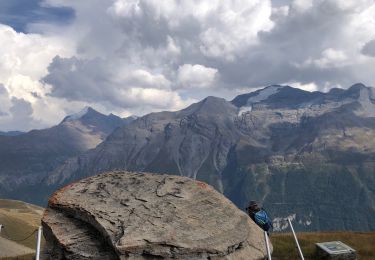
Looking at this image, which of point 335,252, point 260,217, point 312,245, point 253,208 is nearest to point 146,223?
point 260,217

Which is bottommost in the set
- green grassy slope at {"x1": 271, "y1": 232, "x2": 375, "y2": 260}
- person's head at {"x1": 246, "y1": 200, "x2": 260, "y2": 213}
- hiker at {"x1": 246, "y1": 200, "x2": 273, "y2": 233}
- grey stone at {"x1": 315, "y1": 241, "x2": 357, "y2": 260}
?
green grassy slope at {"x1": 271, "y1": 232, "x2": 375, "y2": 260}

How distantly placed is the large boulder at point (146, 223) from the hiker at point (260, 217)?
84 cm

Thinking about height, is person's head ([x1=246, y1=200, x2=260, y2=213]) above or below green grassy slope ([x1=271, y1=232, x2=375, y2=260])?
above

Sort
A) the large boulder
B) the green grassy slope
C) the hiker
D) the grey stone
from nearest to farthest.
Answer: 1. the large boulder
2. the grey stone
3. the hiker
4. the green grassy slope

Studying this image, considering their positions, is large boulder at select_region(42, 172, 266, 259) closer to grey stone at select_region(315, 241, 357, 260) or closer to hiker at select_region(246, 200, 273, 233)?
hiker at select_region(246, 200, 273, 233)

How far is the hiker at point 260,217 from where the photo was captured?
2825cm

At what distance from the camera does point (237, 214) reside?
27.2m

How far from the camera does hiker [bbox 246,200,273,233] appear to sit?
28.2 m

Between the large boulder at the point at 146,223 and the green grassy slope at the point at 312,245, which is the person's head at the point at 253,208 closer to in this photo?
the large boulder at the point at 146,223

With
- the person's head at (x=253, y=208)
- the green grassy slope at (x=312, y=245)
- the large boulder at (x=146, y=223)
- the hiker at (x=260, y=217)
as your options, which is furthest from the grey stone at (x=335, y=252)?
the person's head at (x=253, y=208)

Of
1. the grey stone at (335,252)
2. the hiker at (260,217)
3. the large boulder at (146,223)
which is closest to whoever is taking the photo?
the large boulder at (146,223)

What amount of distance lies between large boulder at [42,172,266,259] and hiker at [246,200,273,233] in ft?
2.75

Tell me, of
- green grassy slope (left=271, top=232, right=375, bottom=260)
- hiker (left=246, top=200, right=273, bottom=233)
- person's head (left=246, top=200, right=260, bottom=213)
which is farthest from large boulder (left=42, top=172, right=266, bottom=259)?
green grassy slope (left=271, top=232, right=375, bottom=260)

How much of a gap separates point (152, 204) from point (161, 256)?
4200 millimetres
